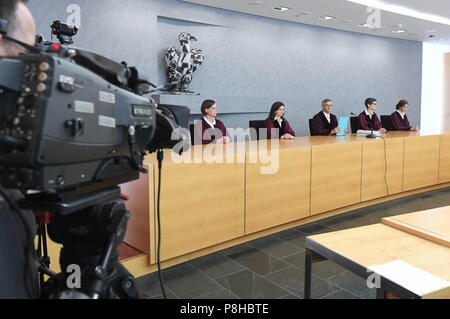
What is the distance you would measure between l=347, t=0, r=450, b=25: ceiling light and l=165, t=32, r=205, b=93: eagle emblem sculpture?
7.90 ft

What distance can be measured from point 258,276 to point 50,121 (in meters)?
2.14

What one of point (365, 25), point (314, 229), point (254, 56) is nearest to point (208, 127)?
point (314, 229)

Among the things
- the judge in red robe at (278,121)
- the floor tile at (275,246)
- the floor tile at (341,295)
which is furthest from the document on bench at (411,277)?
the judge in red robe at (278,121)

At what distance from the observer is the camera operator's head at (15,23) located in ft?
2.45

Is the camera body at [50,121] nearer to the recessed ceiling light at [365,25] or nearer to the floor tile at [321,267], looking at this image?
the floor tile at [321,267]

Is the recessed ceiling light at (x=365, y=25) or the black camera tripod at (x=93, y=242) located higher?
the recessed ceiling light at (x=365, y=25)

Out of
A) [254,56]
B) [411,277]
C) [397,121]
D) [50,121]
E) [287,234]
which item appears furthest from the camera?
[254,56]

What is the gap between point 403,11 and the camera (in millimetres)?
6207

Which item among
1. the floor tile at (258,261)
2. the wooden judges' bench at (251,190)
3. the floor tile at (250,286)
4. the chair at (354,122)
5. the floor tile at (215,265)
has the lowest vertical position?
the floor tile at (250,286)

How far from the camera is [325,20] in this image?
6.66 meters

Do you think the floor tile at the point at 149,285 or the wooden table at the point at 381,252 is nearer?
the wooden table at the point at 381,252

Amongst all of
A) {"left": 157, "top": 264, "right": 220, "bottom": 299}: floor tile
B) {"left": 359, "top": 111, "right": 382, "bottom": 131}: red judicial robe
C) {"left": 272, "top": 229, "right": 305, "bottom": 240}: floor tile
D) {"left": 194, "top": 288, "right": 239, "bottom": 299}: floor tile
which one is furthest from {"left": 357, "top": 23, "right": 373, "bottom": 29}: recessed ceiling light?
{"left": 194, "top": 288, "right": 239, "bottom": 299}: floor tile

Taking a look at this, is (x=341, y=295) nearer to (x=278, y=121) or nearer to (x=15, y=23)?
(x=15, y=23)

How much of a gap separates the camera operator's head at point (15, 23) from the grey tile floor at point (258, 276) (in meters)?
1.57
